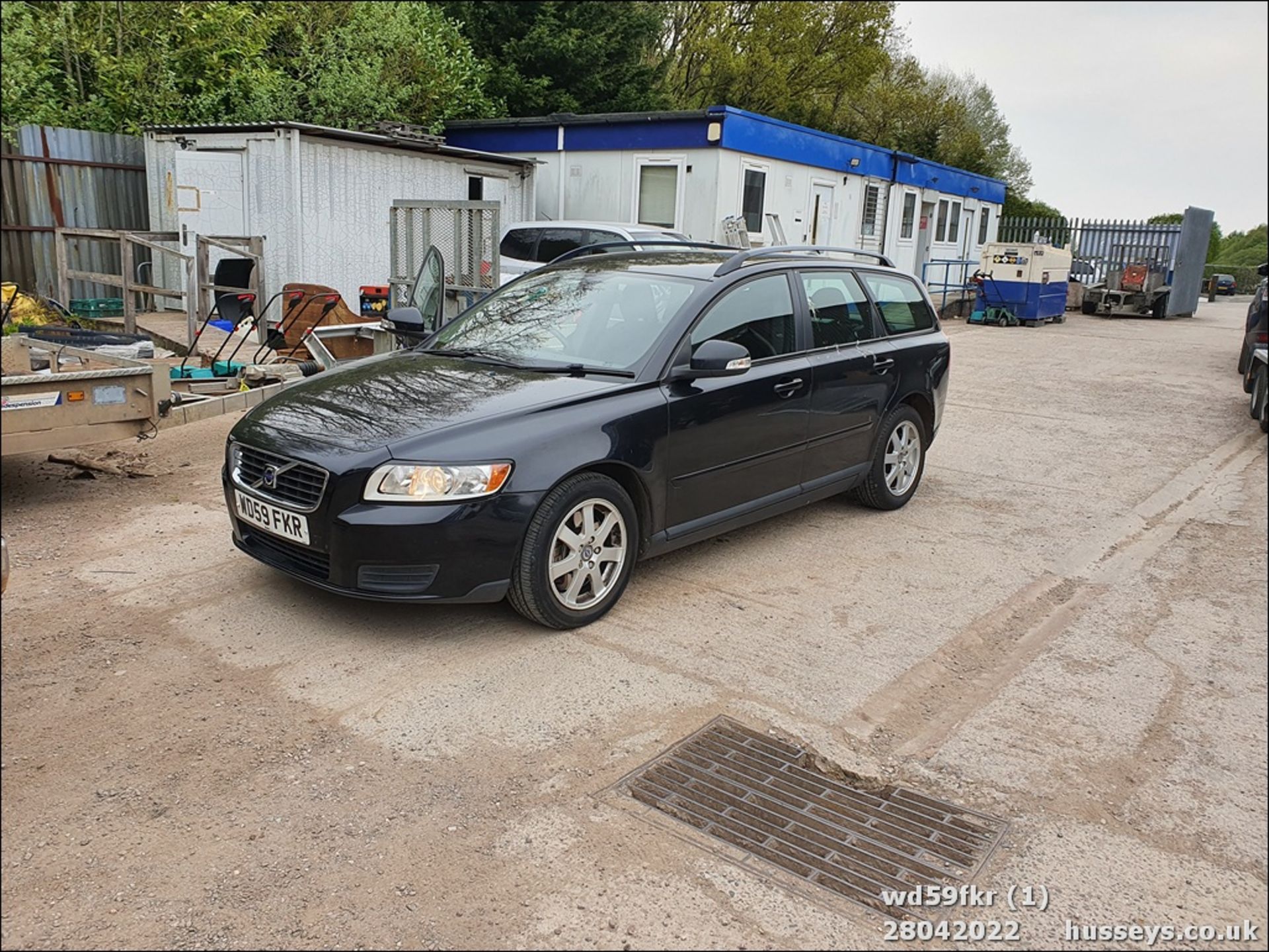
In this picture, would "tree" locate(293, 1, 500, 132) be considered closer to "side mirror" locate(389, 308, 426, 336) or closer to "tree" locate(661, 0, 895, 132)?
"side mirror" locate(389, 308, 426, 336)

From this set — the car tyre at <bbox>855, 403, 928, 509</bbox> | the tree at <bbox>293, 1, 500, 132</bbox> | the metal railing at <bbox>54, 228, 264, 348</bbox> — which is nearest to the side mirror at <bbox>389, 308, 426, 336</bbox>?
the car tyre at <bbox>855, 403, 928, 509</bbox>

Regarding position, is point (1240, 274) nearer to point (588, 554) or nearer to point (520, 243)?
point (520, 243)

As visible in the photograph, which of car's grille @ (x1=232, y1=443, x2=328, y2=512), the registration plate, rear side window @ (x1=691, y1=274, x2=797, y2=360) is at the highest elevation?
rear side window @ (x1=691, y1=274, x2=797, y2=360)

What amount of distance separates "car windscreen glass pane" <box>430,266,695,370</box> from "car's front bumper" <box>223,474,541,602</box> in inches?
46.3

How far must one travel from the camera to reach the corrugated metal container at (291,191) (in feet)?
44.3

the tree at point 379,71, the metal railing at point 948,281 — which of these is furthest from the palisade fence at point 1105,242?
the tree at point 379,71

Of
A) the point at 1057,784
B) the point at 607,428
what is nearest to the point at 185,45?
the point at 607,428

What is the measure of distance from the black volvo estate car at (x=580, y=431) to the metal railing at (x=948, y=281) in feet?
59.7

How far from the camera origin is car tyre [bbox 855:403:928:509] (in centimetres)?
677

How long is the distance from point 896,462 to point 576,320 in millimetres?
2596

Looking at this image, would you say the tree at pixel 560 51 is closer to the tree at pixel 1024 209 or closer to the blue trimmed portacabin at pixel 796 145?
the blue trimmed portacabin at pixel 796 145

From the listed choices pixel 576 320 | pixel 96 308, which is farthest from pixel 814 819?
pixel 96 308

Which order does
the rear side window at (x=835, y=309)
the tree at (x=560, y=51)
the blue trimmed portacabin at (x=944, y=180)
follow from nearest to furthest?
the rear side window at (x=835, y=309), the blue trimmed portacabin at (x=944, y=180), the tree at (x=560, y=51)

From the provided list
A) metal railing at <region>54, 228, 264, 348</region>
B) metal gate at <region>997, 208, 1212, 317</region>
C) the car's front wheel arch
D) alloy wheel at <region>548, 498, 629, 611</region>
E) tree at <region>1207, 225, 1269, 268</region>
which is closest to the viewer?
alloy wheel at <region>548, 498, 629, 611</region>
